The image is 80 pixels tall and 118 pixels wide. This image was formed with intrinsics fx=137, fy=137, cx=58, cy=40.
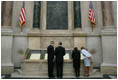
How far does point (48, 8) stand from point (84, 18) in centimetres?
309

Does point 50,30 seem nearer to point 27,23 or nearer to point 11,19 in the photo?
point 27,23

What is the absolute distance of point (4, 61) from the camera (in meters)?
9.70

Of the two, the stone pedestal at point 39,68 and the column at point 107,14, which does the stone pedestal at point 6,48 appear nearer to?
the stone pedestal at point 39,68

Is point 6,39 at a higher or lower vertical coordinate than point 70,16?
lower

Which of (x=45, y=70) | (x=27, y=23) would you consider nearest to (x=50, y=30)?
(x=27, y=23)

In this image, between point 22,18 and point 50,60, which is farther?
point 22,18

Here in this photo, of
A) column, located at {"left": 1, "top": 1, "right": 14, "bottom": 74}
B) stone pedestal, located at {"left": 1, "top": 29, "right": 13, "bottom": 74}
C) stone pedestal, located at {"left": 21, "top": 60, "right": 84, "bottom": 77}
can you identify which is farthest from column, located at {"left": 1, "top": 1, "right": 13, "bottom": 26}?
stone pedestal, located at {"left": 21, "top": 60, "right": 84, "bottom": 77}

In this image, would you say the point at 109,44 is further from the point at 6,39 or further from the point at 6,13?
the point at 6,13

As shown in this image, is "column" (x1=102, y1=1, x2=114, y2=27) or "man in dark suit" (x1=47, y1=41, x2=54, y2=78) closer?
"man in dark suit" (x1=47, y1=41, x2=54, y2=78)

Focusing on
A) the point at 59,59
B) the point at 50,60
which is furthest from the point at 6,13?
the point at 59,59

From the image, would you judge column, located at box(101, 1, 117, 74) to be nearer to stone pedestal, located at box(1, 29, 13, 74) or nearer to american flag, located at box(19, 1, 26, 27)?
american flag, located at box(19, 1, 26, 27)

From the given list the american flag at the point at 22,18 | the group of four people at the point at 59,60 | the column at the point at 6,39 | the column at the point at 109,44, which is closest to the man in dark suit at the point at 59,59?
the group of four people at the point at 59,60

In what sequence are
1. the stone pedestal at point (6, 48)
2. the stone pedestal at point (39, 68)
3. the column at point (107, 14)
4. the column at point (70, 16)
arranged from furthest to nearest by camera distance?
the column at point (70, 16), the column at point (107, 14), the stone pedestal at point (6, 48), the stone pedestal at point (39, 68)

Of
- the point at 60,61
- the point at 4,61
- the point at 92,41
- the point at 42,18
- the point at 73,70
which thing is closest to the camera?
the point at 60,61
